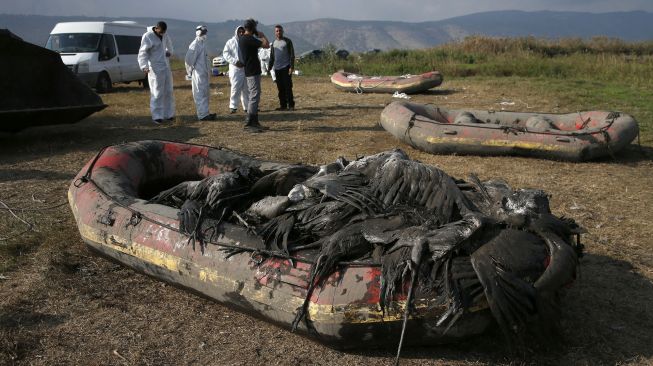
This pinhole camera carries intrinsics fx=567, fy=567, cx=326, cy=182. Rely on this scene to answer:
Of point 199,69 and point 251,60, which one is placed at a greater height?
point 251,60

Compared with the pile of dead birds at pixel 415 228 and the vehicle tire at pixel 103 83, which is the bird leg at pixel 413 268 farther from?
the vehicle tire at pixel 103 83

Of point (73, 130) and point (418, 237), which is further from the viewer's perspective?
point (73, 130)

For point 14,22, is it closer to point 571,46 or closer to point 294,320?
point 571,46

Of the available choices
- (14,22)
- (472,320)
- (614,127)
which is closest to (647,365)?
(472,320)

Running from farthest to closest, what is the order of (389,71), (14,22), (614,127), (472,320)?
(14,22), (389,71), (614,127), (472,320)

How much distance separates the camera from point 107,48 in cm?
1591

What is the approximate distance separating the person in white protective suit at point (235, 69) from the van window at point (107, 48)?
19.1 ft

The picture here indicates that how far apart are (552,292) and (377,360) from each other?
1.07m

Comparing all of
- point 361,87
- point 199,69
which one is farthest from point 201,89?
point 361,87

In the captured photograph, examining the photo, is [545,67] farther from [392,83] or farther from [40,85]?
[40,85]

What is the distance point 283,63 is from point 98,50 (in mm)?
6358

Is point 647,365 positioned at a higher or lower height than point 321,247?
lower

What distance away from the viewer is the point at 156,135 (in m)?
9.75

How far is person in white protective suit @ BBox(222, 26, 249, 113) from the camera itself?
10680 millimetres
